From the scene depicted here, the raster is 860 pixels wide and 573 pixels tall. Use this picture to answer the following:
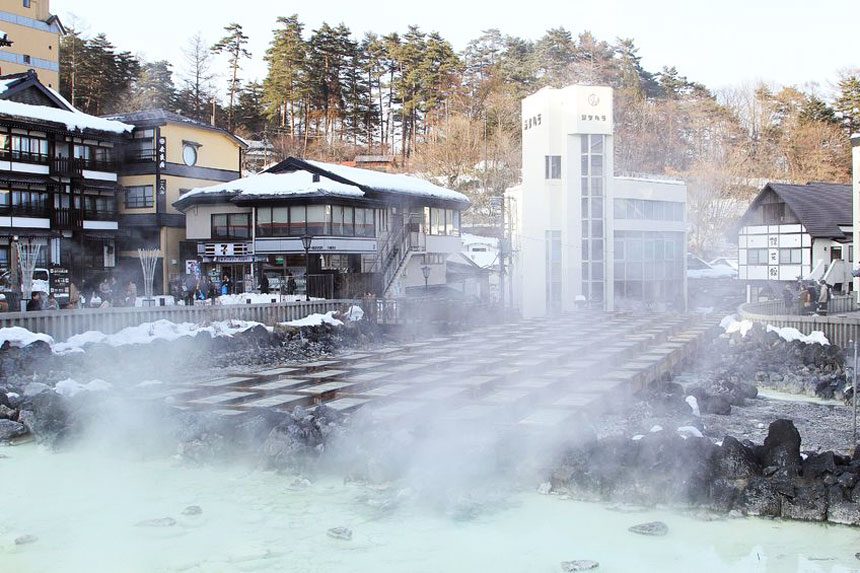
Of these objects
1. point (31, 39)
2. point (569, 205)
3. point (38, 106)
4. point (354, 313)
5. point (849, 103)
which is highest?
point (31, 39)

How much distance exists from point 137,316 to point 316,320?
4.41m

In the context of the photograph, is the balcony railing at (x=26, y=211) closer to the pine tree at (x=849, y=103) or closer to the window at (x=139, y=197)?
the window at (x=139, y=197)

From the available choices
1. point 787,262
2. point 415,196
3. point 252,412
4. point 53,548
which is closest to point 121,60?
point 415,196

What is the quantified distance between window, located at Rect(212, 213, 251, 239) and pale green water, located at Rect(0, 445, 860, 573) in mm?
22621

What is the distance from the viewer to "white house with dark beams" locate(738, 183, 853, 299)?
31.1 meters

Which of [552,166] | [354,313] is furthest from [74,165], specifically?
[552,166]

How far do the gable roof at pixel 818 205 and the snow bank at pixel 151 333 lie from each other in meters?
23.9

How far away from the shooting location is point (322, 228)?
91.1 feet

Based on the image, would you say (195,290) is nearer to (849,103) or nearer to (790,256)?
(790,256)

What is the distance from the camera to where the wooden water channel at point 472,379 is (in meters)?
11.0

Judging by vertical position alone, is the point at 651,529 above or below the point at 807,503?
below

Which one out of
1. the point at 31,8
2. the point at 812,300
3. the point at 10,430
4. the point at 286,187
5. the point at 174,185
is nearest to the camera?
the point at 10,430

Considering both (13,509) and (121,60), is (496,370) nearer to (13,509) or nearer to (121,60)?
(13,509)

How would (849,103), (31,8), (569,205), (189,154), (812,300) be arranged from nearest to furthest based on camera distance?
(812,300), (569,205), (189,154), (31,8), (849,103)
